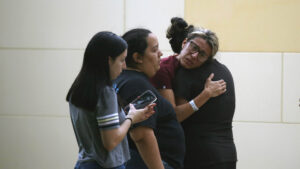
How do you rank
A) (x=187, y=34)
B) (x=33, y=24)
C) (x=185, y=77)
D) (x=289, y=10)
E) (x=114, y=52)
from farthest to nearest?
(x=33, y=24)
(x=289, y=10)
(x=187, y=34)
(x=185, y=77)
(x=114, y=52)

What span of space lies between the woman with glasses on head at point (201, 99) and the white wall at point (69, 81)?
5.64ft

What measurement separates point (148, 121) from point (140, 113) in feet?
0.26

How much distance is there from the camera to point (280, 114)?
4.11 metres

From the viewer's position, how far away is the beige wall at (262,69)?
4.08 metres

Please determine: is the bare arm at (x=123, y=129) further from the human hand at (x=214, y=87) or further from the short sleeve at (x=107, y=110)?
the human hand at (x=214, y=87)

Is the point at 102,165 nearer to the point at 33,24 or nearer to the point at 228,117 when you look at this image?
the point at 228,117

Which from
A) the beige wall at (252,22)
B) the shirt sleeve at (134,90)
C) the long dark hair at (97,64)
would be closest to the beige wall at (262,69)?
the beige wall at (252,22)

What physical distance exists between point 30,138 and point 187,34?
251 centimetres

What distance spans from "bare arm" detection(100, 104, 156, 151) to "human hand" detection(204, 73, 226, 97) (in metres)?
0.50

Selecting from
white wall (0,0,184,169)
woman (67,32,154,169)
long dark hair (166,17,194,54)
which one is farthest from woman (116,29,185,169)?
white wall (0,0,184,169)

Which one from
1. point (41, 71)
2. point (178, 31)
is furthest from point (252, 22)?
point (41, 71)

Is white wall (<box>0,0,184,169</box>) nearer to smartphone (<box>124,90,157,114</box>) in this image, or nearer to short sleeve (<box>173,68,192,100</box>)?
short sleeve (<box>173,68,192,100</box>)

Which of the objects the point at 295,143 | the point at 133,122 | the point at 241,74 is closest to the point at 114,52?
the point at 133,122

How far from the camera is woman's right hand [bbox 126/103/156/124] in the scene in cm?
191
